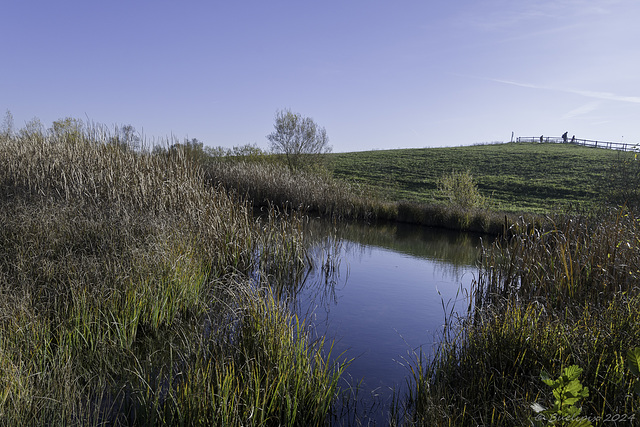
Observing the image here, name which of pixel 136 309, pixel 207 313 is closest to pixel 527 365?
pixel 207 313

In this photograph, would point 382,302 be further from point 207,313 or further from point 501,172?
point 501,172

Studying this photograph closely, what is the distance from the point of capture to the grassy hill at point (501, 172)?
2772 cm

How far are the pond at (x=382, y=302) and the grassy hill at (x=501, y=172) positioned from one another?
11404mm

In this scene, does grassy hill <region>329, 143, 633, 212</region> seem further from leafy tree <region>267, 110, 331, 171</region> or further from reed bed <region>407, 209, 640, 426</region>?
reed bed <region>407, 209, 640, 426</region>

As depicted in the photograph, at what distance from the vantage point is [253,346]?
3863 mm

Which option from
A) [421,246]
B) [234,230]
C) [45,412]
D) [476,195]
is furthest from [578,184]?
[45,412]

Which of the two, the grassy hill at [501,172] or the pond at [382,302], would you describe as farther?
the grassy hill at [501,172]

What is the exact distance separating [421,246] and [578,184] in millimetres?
23025

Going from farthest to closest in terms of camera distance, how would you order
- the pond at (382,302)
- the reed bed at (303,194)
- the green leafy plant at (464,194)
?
the green leafy plant at (464,194) → the reed bed at (303,194) → the pond at (382,302)

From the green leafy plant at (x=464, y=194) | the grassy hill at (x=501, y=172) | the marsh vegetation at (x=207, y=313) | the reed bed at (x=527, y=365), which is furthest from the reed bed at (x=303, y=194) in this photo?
the reed bed at (x=527, y=365)

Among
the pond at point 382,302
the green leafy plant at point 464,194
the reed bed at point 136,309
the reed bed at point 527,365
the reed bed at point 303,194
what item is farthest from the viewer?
the green leafy plant at point 464,194

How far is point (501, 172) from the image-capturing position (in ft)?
118

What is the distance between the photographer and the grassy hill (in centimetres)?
2772

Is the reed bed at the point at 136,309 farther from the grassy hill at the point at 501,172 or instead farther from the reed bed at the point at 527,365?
the grassy hill at the point at 501,172
